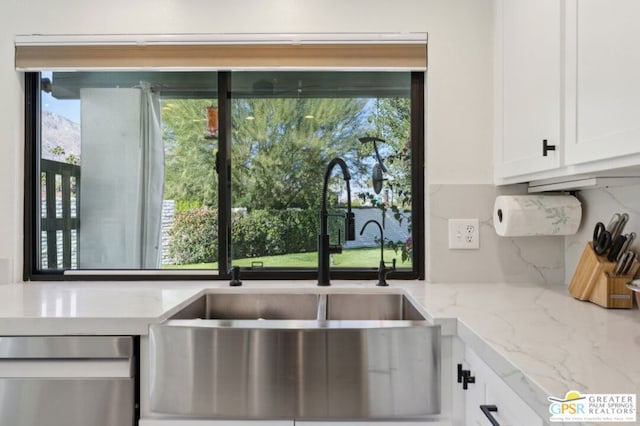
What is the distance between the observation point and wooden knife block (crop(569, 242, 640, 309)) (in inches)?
49.6

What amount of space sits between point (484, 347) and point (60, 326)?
3.85 feet

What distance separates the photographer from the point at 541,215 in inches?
62.0

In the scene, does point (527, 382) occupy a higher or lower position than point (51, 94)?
lower

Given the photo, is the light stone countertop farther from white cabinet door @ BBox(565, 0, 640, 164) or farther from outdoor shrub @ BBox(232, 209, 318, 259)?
white cabinet door @ BBox(565, 0, 640, 164)

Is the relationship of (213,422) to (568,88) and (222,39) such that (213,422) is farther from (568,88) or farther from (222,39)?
(222,39)

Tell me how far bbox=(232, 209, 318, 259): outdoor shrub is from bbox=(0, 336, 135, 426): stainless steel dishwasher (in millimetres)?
829

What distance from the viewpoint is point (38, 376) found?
1.17 meters

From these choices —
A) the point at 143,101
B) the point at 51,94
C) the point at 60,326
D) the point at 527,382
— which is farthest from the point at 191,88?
the point at 527,382

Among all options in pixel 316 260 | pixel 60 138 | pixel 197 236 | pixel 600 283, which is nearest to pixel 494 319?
pixel 600 283

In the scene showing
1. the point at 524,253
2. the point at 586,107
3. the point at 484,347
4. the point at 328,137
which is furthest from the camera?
the point at 328,137

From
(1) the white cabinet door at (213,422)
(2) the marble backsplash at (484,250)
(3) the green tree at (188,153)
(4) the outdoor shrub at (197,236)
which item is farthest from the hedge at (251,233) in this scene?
(1) the white cabinet door at (213,422)

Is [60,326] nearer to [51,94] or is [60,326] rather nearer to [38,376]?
[38,376]

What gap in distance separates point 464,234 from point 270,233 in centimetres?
90

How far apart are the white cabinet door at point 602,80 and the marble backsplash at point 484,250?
1.96 feet
